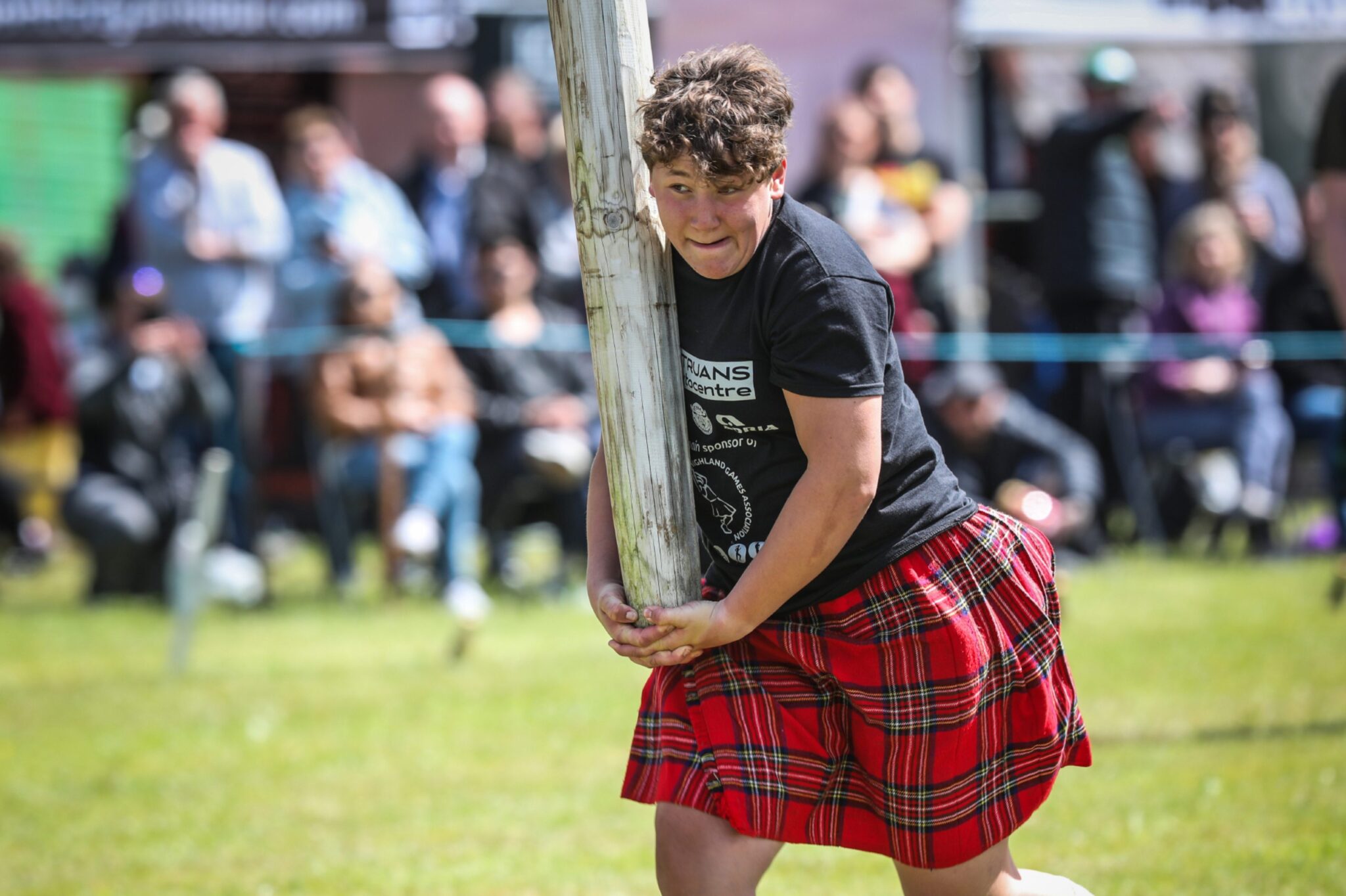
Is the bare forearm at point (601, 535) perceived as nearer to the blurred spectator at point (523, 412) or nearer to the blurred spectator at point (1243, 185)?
the blurred spectator at point (523, 412)

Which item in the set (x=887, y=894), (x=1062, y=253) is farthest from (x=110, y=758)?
(x=1062, y=253)

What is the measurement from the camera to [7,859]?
3.93 metres

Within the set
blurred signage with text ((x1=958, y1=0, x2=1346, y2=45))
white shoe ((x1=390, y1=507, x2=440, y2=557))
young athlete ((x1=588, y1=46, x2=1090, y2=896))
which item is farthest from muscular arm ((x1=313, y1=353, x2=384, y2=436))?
young athlete ((x1=588, y1=46, x2=1090, y2=896))

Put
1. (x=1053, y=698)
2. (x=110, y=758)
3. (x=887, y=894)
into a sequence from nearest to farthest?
(x=1053, y=698), (x=887, y=894), (x=110, y=758)

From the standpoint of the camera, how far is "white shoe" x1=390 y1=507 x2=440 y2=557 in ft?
23.8

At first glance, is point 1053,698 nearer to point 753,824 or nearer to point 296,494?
point 753,824

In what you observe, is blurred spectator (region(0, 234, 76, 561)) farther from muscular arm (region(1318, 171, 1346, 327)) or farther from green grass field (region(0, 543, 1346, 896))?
muscular arm (region(1318, 171, 1346, 327))

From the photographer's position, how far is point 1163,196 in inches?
372

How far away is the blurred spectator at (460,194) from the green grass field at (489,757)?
2.18 metres

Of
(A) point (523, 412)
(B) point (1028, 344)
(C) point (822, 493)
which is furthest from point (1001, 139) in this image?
(C) point (822, 493)

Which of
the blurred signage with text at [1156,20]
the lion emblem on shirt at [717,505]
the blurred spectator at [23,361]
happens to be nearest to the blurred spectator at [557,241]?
the blurred signage with text at [1156,20]

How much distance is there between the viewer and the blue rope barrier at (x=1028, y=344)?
7.94 metres

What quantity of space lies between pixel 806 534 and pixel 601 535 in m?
0.45

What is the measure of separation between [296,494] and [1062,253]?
4.17 m
